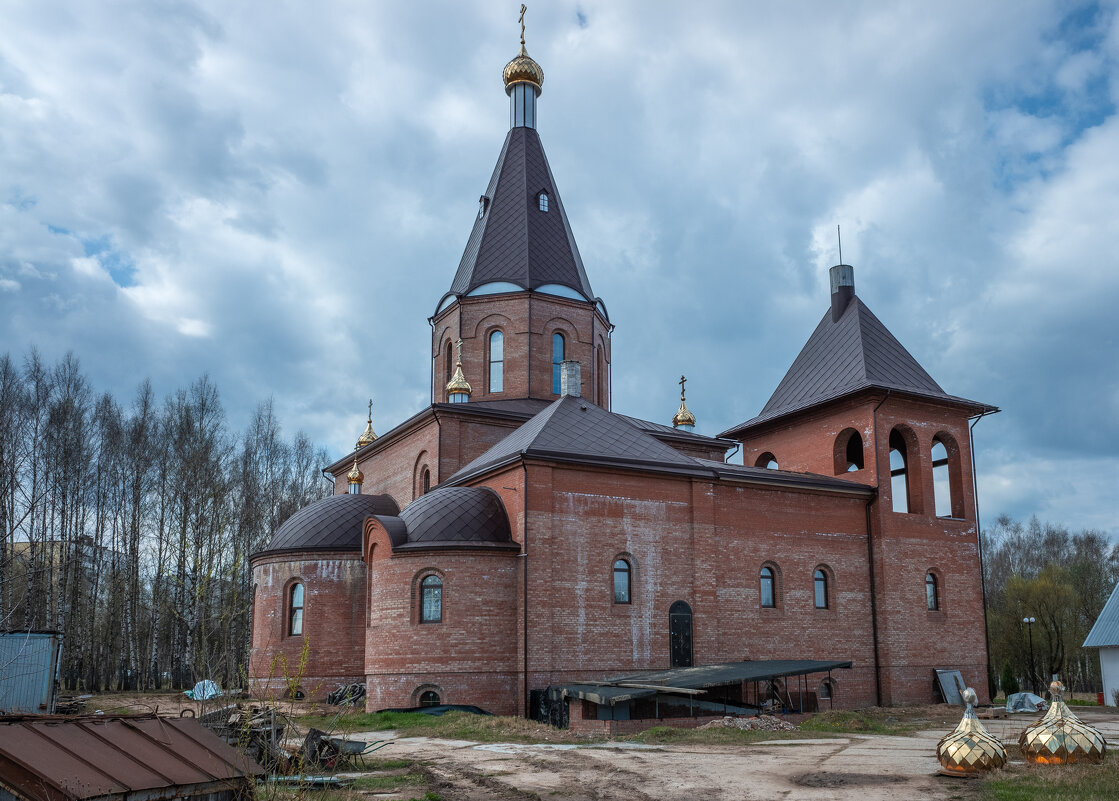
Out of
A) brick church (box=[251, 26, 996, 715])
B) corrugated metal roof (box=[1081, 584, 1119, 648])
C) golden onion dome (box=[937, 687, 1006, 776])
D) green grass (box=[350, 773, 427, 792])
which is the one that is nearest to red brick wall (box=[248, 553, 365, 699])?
brick church (box=[251, 26, 996, 715])

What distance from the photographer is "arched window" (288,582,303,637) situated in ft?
66.6

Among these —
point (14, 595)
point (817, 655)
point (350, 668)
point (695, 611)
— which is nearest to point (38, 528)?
point (14, 595)

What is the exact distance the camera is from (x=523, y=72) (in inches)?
1067

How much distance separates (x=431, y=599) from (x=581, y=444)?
401 centimetres

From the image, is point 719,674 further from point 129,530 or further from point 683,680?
point 129,530

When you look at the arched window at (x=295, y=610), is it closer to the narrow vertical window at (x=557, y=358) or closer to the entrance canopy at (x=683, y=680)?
the entrance canopy at (x=683, y=680)

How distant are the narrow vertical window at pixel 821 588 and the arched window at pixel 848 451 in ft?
9.31

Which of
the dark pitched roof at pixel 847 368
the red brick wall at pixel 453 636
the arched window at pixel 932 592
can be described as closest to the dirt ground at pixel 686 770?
the red brick wall at pixel 453 636

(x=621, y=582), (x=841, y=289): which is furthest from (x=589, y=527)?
(x=841, y=289)

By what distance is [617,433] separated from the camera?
19.3 metres

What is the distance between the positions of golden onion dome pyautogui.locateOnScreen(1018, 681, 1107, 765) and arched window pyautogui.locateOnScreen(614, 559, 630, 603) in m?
8.80

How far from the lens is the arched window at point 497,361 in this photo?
23703 millimetres

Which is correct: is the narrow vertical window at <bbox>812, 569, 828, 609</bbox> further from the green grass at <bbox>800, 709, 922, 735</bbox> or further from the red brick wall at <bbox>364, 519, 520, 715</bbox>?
the red brick wall at <bbox>364, 519, 520, 715</bbox>

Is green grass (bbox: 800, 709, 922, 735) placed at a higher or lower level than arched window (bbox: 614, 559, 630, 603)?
lower
